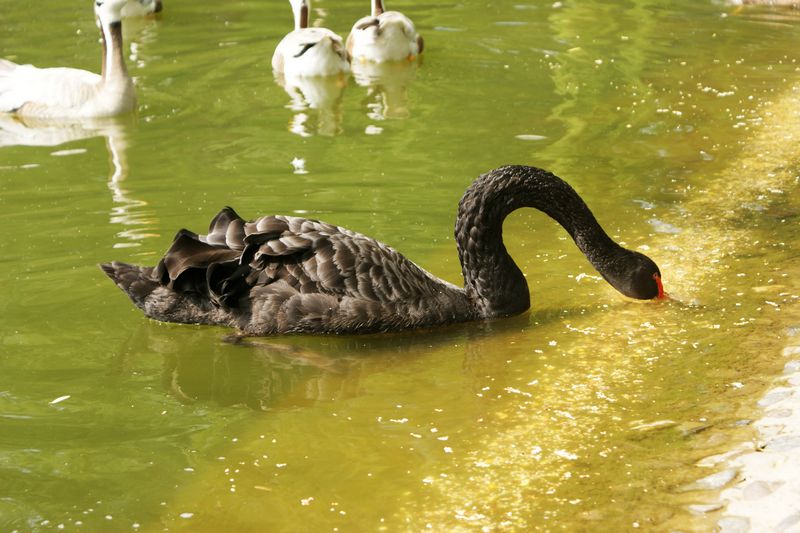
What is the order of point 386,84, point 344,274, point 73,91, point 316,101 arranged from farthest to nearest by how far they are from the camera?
point 386,84
point 316,101
point 73,91
point 344,274

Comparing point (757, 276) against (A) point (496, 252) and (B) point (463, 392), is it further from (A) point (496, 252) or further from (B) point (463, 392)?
(B) point (463, 392)

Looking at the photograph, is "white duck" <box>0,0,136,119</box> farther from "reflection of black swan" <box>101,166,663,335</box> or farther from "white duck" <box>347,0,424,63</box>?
"reflection of black swan" <box>101,166,663,335</box>

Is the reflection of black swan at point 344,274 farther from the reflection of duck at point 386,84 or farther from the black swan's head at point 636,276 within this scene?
the reflection of duck at point 386,84

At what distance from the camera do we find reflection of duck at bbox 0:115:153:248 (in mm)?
8320

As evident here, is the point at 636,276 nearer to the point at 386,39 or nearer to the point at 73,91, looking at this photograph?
the point at 73,91

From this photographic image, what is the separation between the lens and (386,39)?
1211cm

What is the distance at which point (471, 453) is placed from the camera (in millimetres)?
4875

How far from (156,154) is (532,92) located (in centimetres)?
347

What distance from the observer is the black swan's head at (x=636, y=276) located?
622cm

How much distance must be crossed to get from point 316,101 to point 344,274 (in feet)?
17.3

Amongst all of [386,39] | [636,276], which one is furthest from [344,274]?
[386,39]

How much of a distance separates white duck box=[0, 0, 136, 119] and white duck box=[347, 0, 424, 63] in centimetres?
263

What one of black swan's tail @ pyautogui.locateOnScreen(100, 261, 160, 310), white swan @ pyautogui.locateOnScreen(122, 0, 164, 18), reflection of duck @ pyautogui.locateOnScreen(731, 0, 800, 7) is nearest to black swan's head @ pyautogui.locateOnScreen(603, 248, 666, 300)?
black swan's tail @ pyautogui.locateOnScreen(100, 261, 160, 310)

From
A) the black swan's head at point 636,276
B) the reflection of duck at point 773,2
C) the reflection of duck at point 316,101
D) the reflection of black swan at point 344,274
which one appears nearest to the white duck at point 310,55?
the reflection of duck at point 316,101
